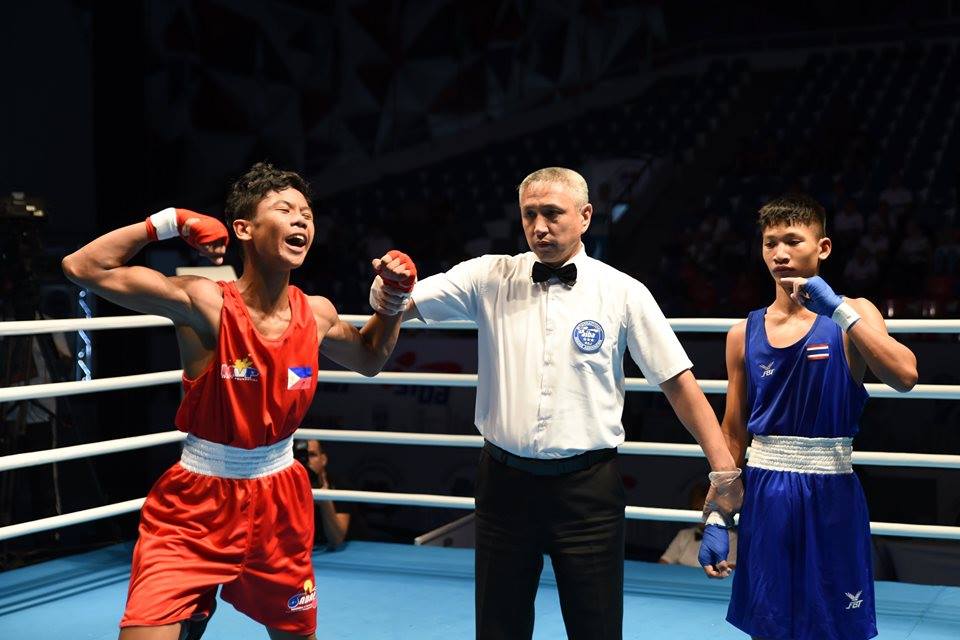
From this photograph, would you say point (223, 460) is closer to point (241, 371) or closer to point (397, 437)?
point (241, 371)

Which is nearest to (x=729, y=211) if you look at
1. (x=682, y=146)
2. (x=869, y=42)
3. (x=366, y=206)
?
(x=682, y=146)

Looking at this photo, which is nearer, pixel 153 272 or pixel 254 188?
pixel 153 272

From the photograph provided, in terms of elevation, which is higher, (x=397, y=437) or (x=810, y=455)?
(x=810, y=455)

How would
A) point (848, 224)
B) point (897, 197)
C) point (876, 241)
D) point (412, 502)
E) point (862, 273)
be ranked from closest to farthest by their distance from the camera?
point (412, 502)
point (862, 273)
point (876, 241)
point (848, 224)
point (897, 197)

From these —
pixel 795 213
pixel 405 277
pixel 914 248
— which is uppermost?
pixel 914 248

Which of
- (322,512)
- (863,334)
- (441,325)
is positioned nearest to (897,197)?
(322,512)

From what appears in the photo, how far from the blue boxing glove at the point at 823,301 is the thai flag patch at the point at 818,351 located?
0.09 meters

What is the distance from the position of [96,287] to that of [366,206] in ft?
33.4

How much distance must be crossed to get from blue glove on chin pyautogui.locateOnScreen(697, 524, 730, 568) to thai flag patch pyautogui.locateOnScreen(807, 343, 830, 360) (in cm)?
47

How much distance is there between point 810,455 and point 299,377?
1228mm

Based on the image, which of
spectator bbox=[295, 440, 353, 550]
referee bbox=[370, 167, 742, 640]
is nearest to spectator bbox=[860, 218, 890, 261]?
spectator bbox=[295, 440, 353, 550]

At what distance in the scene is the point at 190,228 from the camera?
2.37 m

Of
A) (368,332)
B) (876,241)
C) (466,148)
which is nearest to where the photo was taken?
(368,332)

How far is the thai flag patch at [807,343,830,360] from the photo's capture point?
2.56 meters
